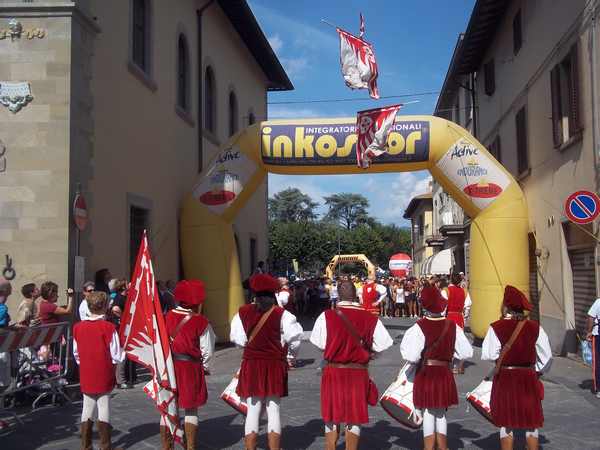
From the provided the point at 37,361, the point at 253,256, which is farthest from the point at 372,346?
the point at 253,256

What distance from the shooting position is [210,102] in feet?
63.6


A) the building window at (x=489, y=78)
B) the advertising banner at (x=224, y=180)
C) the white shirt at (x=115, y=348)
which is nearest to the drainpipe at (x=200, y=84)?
the advertising banner at (x=224, y=180)

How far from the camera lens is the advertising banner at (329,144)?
14.2m

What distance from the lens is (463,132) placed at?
46.6 feet

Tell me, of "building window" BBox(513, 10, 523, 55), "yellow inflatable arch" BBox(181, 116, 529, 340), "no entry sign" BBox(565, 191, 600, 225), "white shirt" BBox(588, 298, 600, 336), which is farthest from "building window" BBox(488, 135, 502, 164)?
"white shirt" BBox(588, 298, 600, 336)

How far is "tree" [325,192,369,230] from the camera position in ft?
358

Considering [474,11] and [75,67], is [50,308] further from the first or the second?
[474,11]

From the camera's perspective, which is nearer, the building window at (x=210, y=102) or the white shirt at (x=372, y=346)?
the white shirt at (x=372, y=346)

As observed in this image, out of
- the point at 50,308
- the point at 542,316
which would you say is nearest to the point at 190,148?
the point at 50,308

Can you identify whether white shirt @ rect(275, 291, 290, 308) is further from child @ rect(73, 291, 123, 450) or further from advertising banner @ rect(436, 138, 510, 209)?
child @ rect(73, 291, 123, 450)

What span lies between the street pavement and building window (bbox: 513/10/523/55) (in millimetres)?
9451

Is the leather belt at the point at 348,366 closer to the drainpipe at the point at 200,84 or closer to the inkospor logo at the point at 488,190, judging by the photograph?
the inkospor logo at the point at 488,190

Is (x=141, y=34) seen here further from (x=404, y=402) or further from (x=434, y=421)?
(x=434, y=421)

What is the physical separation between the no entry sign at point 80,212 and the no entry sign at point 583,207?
7542 mm
